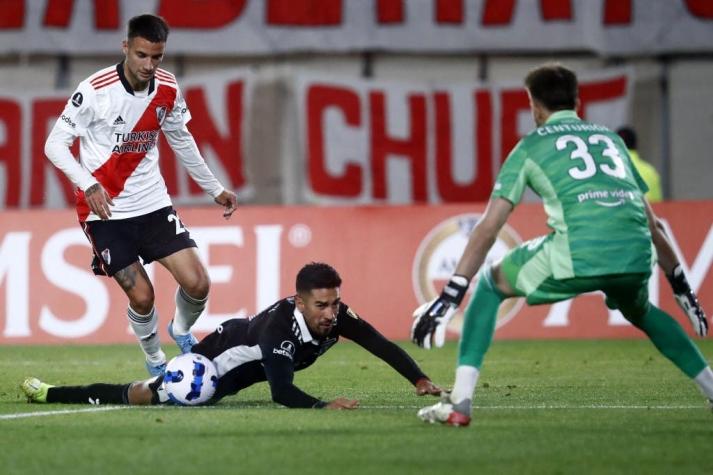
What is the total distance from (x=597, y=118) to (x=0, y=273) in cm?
858

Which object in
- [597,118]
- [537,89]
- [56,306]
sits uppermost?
[537,89]

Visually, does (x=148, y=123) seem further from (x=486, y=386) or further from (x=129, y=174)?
(x=486, y=386)

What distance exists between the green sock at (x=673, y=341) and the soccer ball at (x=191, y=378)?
7.28ft

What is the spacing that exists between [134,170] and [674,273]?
342 cm

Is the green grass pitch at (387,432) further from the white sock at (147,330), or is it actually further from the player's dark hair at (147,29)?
the player's dark hair at (147,29)

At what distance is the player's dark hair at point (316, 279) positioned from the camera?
742 cm

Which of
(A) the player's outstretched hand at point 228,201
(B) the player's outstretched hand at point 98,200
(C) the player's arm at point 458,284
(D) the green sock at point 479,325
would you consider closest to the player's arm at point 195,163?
(A) the player's outstretched hand at point 228,201

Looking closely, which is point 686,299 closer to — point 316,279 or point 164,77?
point 316,279

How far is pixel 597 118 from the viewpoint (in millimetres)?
18969

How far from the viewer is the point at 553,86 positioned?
257 inches

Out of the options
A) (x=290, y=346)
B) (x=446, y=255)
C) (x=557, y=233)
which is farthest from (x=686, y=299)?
(x=446, y=255)

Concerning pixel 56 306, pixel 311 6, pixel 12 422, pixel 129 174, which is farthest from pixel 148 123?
pixel 311 6

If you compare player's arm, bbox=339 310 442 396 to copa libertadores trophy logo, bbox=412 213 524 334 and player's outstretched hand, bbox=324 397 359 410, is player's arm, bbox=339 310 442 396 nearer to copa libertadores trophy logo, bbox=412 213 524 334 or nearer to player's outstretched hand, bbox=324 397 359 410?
player's outstretched hand, bbox=324 397 359 410

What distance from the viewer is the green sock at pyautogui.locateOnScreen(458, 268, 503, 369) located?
638 centimetres
